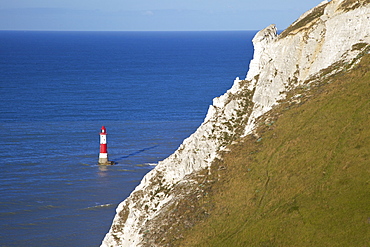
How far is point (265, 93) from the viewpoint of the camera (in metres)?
33.0

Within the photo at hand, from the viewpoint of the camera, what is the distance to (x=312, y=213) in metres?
22.8

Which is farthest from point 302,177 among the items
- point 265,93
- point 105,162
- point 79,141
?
point 79,141

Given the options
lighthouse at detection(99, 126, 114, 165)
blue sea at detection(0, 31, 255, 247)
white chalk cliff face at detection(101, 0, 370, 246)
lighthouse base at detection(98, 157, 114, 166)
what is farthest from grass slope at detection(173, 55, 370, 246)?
lighthouse base at detection(98, 157, 114, 166)

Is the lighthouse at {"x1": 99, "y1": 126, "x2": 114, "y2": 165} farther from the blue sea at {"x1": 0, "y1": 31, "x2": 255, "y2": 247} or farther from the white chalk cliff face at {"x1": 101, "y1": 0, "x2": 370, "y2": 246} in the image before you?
the white chalk cliff face at {"x1": 101, "y1": 0, "x2": 370, "y2": 246}

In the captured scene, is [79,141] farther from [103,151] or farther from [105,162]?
[105,162]

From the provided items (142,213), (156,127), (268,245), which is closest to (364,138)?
(268,245)

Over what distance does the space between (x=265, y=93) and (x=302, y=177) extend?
875cm


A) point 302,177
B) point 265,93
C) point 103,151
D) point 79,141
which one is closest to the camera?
point 302,177

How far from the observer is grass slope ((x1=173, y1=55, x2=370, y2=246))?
73.1 feet

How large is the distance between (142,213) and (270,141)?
7.89 meters

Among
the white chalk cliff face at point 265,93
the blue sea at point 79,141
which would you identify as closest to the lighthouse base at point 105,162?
the blue sea at point 79,141

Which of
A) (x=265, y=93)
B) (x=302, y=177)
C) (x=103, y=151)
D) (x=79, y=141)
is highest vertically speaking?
(x=79, y=141)

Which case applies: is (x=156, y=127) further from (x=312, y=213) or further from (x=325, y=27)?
(x=312, y=213)

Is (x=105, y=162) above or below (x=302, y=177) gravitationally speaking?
above
